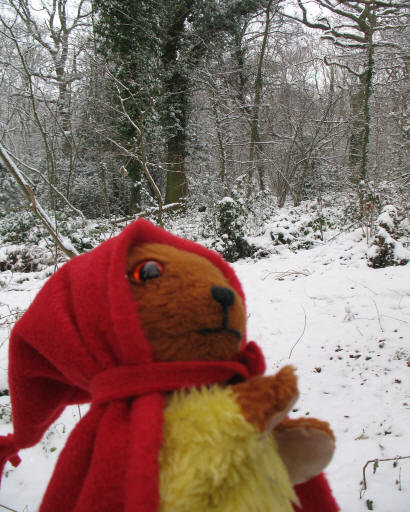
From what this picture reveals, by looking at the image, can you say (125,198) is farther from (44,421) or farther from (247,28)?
(44,421)

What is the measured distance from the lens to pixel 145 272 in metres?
0.66

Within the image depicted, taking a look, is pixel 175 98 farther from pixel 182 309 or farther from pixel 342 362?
pixel 182 309

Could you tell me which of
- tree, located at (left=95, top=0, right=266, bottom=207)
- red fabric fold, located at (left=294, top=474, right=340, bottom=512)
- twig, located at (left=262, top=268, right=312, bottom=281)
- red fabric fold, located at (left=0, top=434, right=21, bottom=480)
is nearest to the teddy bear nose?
red fabric fold, located at (left=294, top=474, right=340, bottom=512)

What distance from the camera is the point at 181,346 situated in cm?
62

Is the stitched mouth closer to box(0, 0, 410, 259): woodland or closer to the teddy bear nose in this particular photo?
the teddy bear nose

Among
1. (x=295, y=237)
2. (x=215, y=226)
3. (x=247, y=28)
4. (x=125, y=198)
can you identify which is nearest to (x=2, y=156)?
(x=215, y=226)

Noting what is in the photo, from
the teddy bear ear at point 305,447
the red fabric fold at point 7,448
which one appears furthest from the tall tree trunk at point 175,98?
the teddy bear ear at point 305,447

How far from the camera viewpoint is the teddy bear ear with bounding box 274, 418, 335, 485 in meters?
0.63

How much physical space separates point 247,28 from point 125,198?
7.94 m

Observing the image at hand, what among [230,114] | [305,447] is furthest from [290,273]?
[230,114]

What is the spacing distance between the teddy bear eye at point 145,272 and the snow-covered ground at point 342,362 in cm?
156

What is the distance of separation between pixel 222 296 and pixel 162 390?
22 cm

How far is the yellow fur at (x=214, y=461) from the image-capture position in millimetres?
508

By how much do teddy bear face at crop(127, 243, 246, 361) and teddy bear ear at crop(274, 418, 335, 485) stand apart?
19 cm
